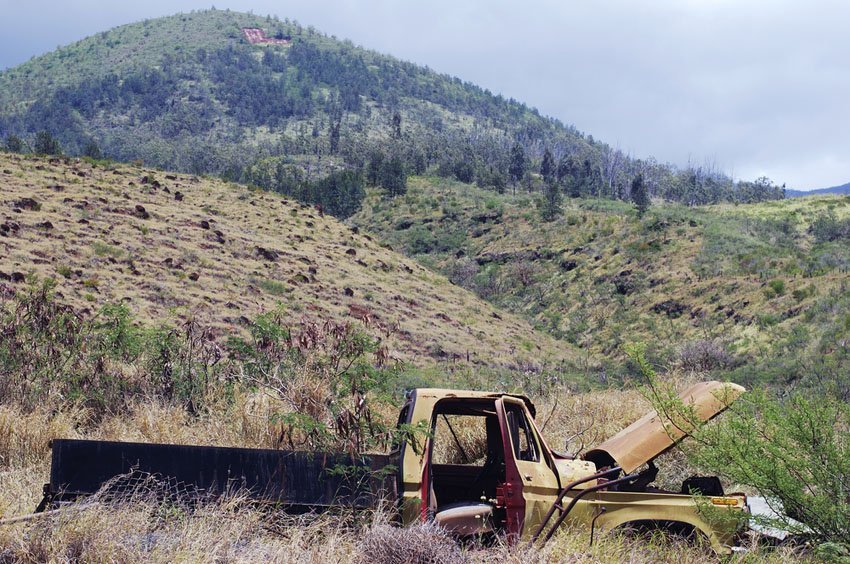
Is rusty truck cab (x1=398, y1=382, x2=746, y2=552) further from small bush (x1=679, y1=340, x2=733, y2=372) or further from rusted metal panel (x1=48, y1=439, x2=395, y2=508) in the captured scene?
small bush (x1=679, y1=340, x2=733, y2=372)

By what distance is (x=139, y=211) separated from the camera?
144 feet

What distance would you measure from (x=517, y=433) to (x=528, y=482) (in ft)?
2.22

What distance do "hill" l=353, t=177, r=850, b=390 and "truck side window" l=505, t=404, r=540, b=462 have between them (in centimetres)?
2397

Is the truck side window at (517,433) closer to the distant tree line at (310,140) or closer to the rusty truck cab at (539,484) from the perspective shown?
the rusty truck cab at (539,484)

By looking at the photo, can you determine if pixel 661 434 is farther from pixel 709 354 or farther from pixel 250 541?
pixel 709 354

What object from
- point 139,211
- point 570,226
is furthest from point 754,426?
point 570,226

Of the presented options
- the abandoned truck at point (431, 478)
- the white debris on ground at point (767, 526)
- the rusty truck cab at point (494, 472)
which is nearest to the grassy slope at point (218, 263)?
the white debris on ground at point (767, 526)

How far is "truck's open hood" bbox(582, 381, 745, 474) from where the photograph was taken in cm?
634

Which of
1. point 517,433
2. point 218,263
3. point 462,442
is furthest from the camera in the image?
point 218,263

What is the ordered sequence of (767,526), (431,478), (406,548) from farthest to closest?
(431,478) < (767,526) < (406,548)

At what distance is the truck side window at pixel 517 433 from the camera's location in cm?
632

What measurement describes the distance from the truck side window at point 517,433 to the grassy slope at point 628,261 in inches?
1245

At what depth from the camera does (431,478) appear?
6.20 m

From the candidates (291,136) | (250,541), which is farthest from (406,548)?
(291,136)
